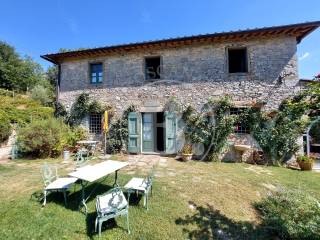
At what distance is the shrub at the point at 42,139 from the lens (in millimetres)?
9500

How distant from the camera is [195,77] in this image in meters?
9.98

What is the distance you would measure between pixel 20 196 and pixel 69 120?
705cm

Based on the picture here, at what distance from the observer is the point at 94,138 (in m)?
11.3

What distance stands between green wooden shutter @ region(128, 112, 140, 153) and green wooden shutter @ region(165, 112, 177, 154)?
1.58m

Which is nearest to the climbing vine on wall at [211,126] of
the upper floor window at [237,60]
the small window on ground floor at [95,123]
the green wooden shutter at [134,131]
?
the upper floor window at [237,60]

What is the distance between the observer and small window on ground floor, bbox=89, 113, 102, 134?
37.2 ft

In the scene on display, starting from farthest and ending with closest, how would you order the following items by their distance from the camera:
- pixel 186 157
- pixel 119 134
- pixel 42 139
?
pixel 119 134 < pixel 42 139 < pixel 186 157

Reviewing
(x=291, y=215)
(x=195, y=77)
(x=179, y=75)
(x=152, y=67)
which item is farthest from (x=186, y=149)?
(x=291, y=215)

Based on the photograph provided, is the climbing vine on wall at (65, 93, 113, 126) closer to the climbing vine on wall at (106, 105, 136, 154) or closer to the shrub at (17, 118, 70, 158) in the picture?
the climbing vine on wall at (106, 105, 136, 154)

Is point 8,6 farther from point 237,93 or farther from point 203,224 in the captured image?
point 203,224

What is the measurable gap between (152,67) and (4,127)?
8.30 m

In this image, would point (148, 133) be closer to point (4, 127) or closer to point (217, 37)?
point (217, 37)

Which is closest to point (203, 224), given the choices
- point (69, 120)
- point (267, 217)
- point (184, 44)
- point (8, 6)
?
point (267, 217)

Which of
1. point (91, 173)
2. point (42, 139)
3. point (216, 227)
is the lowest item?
point (216, 227)
